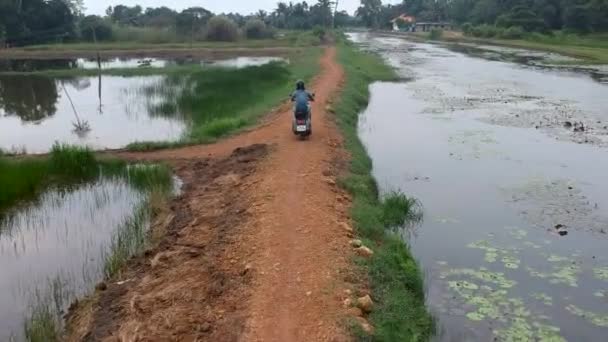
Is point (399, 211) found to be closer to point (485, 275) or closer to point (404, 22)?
point (485, 275)

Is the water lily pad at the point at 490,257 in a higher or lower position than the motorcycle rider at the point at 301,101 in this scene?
lower

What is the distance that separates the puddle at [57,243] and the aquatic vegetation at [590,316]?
261 inches

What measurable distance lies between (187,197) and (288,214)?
341 centimetres

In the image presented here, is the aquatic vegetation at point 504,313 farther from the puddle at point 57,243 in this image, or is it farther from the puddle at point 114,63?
the puddle at point 114,63

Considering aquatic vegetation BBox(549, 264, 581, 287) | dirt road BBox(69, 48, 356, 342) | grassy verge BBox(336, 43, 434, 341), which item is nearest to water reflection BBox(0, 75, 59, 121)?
dirt road BBox(69, 48, 356, 342)

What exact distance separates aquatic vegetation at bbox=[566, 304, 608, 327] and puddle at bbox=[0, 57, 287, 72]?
35700 millimetres

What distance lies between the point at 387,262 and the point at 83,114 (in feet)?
59.8

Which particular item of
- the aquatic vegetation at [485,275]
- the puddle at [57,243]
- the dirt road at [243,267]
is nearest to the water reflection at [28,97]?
the puddle at [57,243]

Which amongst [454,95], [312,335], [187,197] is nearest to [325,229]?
[312,335]

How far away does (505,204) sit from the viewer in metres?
11.4

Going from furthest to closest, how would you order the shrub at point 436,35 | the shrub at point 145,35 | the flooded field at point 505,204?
the shrub at point 436,35, the shrub at point 145,35, the flooded field at point 505,204

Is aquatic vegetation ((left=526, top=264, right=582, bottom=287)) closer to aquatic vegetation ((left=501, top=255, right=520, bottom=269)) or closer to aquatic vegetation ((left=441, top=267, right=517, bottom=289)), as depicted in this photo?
aquatic vegetation ((left=501, top=255, right=520, bottom=269))

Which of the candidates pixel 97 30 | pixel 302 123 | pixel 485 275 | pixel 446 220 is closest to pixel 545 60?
pixel 302 123

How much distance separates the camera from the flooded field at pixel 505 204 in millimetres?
7340
